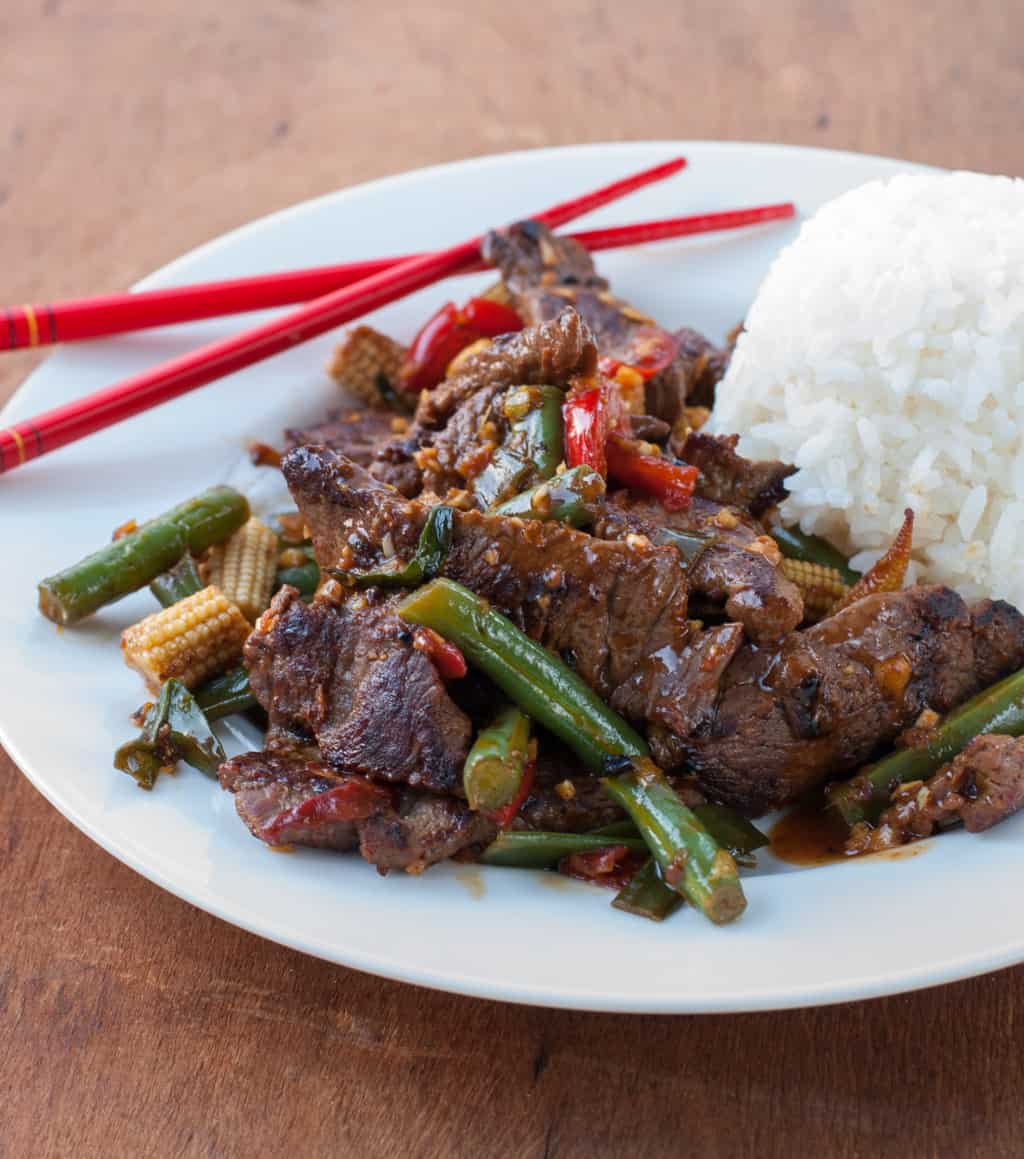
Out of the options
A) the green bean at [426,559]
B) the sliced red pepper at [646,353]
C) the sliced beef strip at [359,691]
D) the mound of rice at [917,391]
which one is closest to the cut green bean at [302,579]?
the sliced beef strip at [359,691]

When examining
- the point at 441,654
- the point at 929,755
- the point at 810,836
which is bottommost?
the point at 810,836

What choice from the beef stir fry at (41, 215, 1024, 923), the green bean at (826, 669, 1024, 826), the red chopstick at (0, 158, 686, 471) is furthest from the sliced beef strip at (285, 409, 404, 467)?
the green bean at (826, 669, 1024, 826)

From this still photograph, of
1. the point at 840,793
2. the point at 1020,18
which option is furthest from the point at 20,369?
the point at 1020,18

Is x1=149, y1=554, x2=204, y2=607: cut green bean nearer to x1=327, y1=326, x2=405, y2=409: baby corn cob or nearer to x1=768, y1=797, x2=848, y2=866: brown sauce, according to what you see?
x1=327, y1=326, x2=405, y2=409: baby corn cob

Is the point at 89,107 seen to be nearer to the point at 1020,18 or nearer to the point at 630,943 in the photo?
the point at 1020,18

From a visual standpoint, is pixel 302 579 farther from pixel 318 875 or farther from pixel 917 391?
pixel 917 391

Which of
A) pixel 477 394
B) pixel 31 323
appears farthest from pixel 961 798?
pixel 31 323

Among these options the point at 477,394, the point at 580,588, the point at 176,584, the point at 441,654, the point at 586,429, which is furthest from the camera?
the point at 176,584

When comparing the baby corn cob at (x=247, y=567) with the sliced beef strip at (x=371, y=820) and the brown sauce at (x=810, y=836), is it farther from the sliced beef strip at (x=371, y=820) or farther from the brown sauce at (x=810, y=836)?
the brown sauce at (x=810, y=836)
